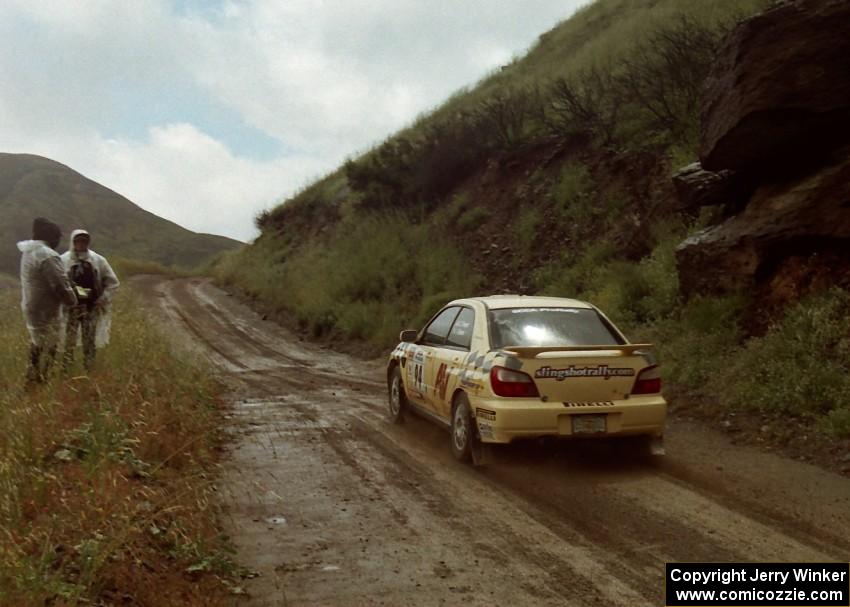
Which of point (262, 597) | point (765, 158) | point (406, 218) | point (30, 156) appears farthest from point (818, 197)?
point (30, 156)

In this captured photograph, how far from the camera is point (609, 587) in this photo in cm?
399

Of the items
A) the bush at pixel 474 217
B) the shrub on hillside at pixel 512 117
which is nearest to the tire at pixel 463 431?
the bush at pixel 474 217

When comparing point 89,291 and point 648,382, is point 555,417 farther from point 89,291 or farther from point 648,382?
point 89,291

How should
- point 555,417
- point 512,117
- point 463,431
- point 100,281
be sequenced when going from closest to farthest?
point 555,417 < point 463,431 < point 100,281 < point 512,117

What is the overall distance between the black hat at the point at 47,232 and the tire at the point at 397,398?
4.35 metres

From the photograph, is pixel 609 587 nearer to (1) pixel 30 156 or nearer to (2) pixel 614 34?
(2) pixel 614 34

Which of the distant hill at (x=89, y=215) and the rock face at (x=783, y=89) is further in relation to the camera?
the distant hill at (x=89, y=215)

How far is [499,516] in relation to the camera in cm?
529

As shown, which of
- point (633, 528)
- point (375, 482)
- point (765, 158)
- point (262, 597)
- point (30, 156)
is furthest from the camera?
point (30, 156)

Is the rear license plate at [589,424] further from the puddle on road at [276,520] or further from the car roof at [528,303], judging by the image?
the puddle on road at [276,520]

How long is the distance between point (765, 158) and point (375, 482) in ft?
23.0

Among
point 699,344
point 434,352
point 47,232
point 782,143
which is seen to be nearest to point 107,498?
point 434,352

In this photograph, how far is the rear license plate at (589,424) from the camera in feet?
20.9

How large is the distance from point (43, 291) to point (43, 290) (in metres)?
0.01
